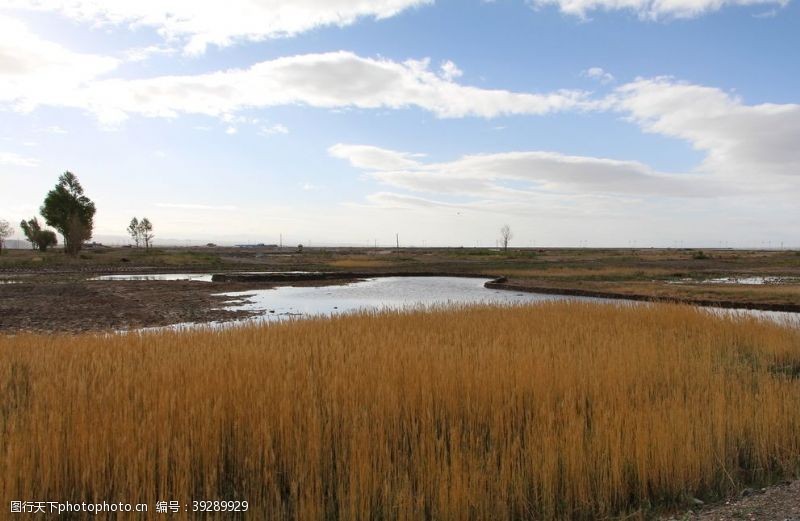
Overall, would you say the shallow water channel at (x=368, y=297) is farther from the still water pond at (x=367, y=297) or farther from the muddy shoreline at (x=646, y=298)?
the muddy shoreline at (x=646, y=298)

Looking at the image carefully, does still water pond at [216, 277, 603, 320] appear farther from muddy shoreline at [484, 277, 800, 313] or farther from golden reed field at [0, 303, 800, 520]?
golden reed field at [0, 303, 800, 520]

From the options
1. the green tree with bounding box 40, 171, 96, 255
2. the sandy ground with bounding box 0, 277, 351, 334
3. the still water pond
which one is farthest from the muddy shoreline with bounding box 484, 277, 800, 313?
the green tree with bounding box 40, 171, 96, 255

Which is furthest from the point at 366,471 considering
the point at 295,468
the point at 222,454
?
the point at 222,454

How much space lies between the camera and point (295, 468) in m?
5.41

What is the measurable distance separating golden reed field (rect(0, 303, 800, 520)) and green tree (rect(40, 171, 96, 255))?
77.4m

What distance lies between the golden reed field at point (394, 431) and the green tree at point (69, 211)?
77.4 metres

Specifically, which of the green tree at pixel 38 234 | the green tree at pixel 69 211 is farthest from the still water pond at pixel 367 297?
the green tree at pixel 38 234

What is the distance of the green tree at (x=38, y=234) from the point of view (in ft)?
327

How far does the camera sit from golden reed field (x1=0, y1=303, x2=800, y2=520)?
4.86 m

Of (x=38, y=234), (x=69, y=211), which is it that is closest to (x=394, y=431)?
(x=69, y=211)

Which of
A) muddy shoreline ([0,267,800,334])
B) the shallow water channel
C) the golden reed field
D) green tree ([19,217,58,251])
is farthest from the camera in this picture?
green tree ([19,217,58,251])

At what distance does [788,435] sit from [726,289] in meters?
30.2

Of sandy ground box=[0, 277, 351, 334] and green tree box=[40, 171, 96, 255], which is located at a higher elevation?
green tree box=[40, 171, 96, 255]

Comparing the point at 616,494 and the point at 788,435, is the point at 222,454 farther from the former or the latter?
the point at 788,435
